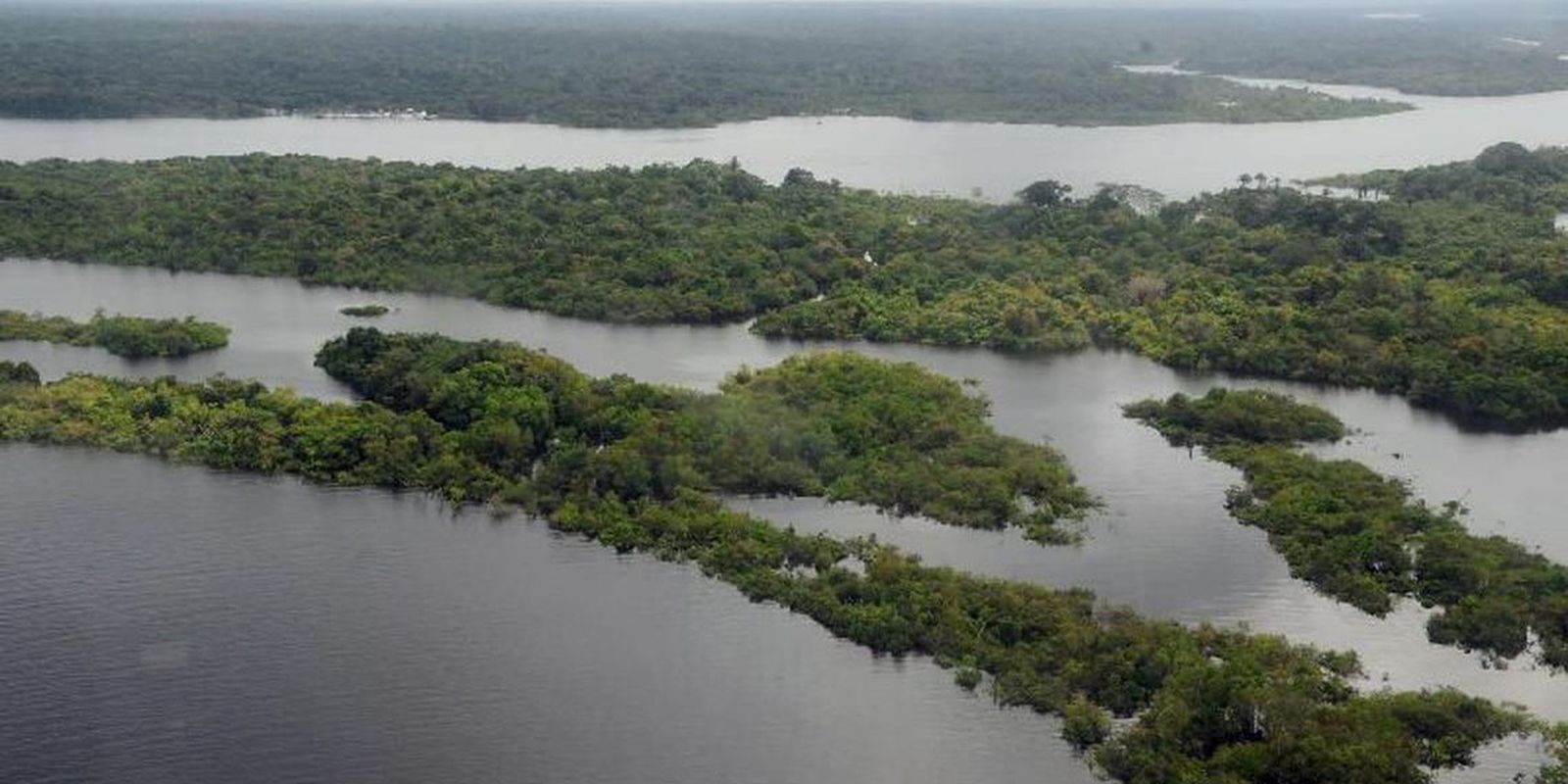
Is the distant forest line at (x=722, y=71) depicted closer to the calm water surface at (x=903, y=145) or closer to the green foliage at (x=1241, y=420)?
the calm water surface at (x=903, y=145)

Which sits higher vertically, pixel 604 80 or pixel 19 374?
pixel 604 80

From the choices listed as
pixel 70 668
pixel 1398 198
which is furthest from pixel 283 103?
pixel 70 668

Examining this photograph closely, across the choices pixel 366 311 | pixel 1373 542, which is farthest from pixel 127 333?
pixel 1373 542

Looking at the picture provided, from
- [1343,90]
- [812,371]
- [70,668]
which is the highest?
[1343,90]

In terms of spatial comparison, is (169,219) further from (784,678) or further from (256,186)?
(784,678)

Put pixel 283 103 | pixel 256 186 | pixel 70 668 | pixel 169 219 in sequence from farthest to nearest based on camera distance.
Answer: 1. pixel 283 103
2. pixel 256 186
3. pixel 169 219
4. pixel 70 668

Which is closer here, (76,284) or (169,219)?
(76,284)

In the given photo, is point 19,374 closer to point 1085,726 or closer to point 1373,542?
point 1085,726
